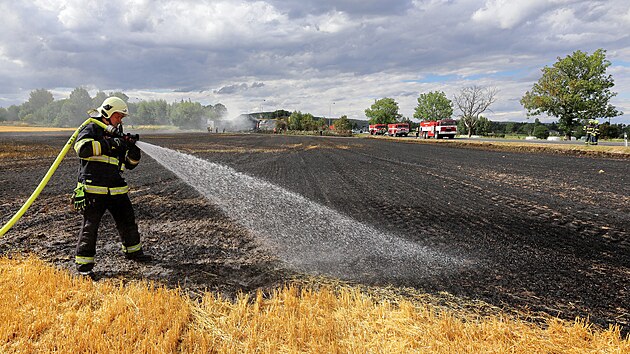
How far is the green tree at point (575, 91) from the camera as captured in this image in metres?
41.0

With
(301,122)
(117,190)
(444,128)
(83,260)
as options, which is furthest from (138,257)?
(301,122)

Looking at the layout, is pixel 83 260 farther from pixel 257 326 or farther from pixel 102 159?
pixel 257 326

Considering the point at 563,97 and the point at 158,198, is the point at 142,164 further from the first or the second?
the point at 563,97

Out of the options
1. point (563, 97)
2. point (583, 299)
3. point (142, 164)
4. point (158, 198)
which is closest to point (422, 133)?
point (563, 97)

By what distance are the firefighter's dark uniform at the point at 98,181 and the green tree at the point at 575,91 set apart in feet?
155

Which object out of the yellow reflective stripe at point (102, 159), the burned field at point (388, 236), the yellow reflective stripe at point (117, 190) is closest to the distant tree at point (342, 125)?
the burned field at point (388, 236)

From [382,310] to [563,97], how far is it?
47.1m

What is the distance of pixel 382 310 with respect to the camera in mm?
3607

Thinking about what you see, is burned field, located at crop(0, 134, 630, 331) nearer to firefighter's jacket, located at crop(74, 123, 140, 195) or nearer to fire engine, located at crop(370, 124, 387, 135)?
firefighter's jacket, located at crop(74, 123, 140, 195)

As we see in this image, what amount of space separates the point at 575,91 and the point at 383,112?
67.9m

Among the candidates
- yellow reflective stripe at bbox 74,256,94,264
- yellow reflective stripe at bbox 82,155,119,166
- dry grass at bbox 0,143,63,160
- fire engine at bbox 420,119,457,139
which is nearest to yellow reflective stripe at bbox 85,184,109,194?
yellow reflective stripe at bbox 82,155,119,166

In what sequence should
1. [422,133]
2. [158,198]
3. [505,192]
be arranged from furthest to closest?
[422,133] → [505,192] → [158,198]

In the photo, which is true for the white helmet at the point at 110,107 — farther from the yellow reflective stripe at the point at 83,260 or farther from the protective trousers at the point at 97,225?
the yellow reflective stripe at the point at 83,260

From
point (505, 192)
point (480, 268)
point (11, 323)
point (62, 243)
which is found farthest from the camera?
point (505, 192)
